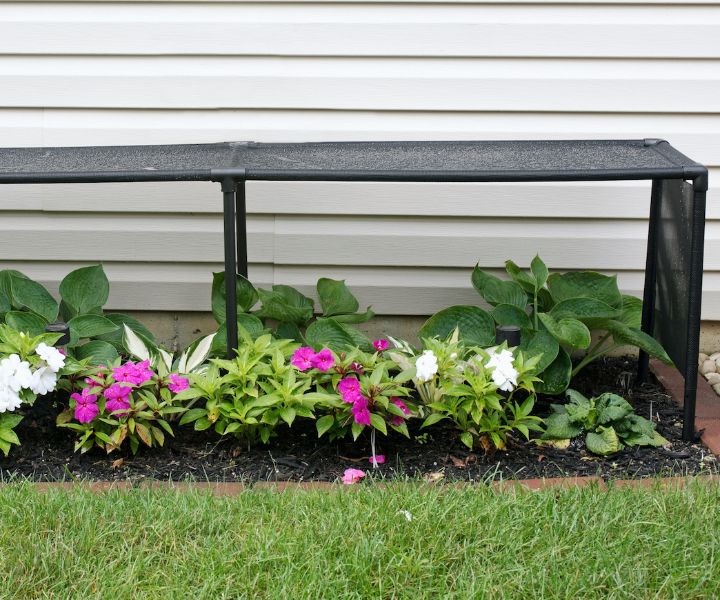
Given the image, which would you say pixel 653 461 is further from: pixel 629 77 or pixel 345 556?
pixel 629 77

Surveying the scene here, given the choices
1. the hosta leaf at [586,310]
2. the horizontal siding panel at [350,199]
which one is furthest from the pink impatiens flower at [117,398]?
the hosta leaf at [586,310]

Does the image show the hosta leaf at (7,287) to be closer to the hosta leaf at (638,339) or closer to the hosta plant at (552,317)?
the hosta plant at (552,317)

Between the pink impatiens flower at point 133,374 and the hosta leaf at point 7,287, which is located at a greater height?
the hosta leaf at point 7,287

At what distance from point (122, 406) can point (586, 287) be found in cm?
173

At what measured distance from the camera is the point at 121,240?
382 cm

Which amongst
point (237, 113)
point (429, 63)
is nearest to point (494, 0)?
point (429, 63)

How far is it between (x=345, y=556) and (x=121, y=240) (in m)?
2.00

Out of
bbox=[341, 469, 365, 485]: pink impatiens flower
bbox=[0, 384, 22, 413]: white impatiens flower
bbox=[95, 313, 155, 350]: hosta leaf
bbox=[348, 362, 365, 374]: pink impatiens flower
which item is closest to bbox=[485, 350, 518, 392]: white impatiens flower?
bbox=[348, 362, 365, 374]: pink impatiens flower

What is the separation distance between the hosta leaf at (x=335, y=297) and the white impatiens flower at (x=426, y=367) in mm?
688

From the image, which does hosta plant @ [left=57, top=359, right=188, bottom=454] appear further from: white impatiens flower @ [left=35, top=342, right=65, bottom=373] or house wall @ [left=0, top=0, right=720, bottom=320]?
house wall @ [left=0, top=0, right=720, bottom=320]

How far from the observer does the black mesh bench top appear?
9.52 ft

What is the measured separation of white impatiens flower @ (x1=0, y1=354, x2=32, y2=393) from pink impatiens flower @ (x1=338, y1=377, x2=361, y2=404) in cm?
93

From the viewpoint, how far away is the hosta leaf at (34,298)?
11.4 feet

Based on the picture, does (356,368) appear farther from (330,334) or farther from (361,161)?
(361,161)
